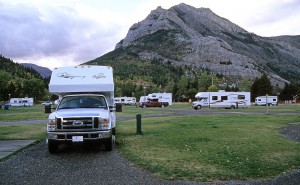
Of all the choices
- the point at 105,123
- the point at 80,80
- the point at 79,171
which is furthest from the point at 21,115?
the point at 79,171

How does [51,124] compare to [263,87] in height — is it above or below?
below

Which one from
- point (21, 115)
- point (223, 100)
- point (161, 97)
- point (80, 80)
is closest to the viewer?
point (80, 80)

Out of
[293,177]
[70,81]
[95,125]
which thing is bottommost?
[293,177]

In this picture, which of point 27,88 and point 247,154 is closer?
point 247,154

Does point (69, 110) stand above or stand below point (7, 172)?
above

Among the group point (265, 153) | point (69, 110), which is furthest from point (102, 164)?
point (265, 153)

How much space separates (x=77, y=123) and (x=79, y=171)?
251 cm

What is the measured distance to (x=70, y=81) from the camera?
14.0 meters

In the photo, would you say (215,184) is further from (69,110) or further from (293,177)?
(69,110)

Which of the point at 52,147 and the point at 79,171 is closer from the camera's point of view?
the point at 79,171

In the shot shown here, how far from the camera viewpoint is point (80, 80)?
46.0 feet

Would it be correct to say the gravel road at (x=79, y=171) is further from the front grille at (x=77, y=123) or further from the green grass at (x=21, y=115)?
the green grass at (x=21, y=115)

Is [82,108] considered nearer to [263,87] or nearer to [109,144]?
[109,144]

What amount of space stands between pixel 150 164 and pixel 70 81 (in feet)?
20.0
